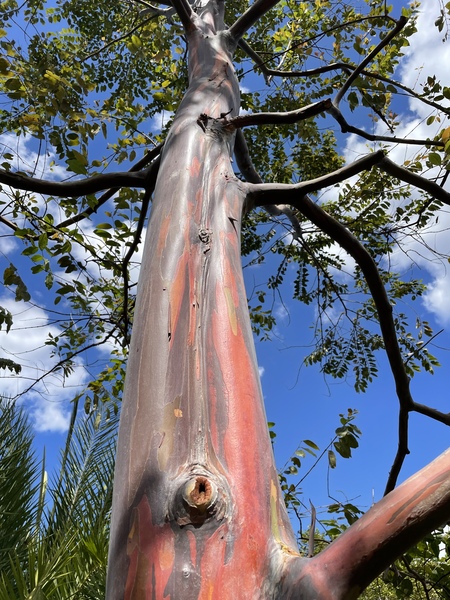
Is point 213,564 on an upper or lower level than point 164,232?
lower

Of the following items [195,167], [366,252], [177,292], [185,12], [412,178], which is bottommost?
Answer: [177,292]

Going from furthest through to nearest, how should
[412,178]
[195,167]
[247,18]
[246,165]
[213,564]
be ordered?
[246,165] < [247,18] < [412,178] < [195,167] < [213,564]

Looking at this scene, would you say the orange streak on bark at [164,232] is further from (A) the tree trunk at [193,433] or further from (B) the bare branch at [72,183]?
(B) the bare branch at [72,183]

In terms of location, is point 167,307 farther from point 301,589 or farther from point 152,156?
point 152,156

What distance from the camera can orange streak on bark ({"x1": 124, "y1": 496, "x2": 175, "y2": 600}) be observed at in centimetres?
85

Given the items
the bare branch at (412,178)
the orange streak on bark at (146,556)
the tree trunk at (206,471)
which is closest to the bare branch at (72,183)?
the tree trunk at (206,471)

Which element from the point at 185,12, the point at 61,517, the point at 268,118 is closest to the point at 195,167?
the point at 268,118

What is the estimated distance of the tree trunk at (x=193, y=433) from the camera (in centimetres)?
88

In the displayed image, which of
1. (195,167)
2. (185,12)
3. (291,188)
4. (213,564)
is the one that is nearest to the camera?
(213,564)

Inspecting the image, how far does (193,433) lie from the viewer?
3.51ft

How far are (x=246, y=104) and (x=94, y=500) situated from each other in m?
4.12

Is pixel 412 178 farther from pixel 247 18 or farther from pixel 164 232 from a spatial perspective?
pixel 164 232

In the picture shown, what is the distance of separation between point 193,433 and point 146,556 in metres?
0.25

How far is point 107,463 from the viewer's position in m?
5.62
